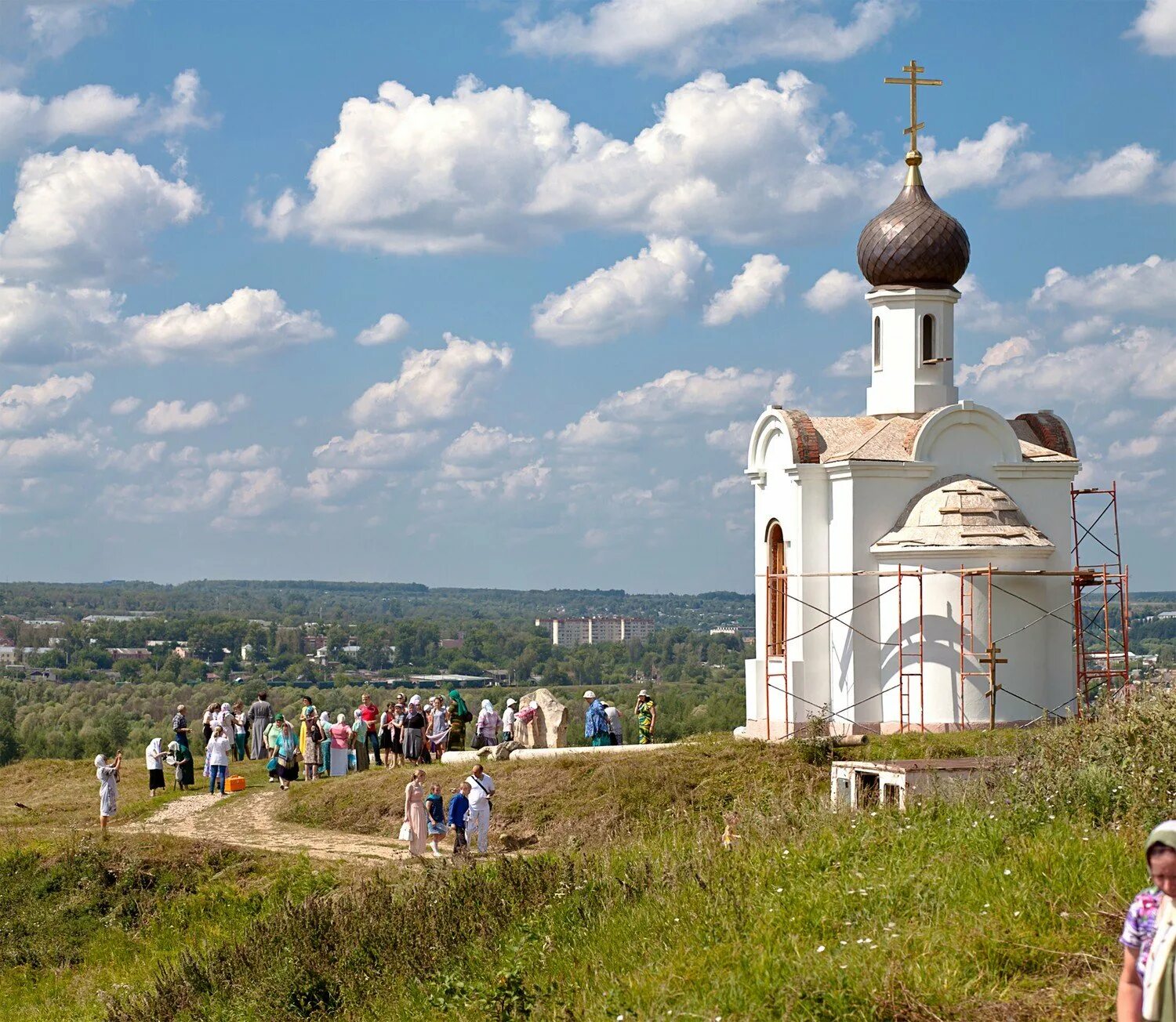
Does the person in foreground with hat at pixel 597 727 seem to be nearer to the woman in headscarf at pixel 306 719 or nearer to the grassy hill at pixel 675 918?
the woman in headscarf at pixel 306 719

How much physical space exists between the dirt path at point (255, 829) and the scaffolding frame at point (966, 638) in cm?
721

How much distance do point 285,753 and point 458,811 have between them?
5.66m

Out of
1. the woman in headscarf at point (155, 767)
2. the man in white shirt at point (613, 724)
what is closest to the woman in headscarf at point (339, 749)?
the woman in headscarf at point (155, 767)

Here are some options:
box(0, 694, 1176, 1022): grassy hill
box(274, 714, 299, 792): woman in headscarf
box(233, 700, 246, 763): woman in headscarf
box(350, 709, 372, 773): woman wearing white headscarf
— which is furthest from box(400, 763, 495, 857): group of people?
box(233, 700, 246, 763): woman in headscarf

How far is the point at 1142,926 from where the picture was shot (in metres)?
5.46

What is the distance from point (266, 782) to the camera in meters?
23.1

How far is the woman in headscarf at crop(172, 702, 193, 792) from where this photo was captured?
74.9ft

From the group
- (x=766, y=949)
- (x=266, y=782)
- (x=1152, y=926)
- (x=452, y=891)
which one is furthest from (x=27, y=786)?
(x=1152, y=926)

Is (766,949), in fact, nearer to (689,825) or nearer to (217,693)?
(689,825)

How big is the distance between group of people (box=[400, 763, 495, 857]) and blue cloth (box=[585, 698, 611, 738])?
21.9ft

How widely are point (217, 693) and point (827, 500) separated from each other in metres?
64.1

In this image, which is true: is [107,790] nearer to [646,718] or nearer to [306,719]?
[306,719]

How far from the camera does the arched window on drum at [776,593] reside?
24031mm

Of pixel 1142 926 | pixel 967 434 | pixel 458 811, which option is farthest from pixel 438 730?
pixel 1142 926
